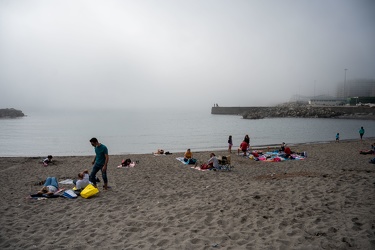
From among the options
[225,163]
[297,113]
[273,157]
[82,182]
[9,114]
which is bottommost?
[273,157]

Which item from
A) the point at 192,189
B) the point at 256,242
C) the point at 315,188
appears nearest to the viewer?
the point at 256,242

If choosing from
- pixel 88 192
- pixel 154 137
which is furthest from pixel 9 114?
pixel 88 192

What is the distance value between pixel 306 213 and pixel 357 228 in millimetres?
1096

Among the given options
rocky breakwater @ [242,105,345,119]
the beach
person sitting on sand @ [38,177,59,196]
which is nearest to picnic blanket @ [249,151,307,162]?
the beach

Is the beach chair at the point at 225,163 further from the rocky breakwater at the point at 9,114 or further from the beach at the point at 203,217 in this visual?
the rocky breakwater at the point at 9,114

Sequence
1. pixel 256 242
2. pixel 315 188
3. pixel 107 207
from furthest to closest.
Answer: pixel 315 188 < pixel 107 207 < pixel 256 242

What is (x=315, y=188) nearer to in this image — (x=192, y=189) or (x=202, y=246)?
(x=192, y=189)

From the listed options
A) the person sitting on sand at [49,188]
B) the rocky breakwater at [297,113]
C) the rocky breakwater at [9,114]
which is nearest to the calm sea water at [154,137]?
the person sitting on sand at [49,188]

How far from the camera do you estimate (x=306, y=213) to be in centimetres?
590

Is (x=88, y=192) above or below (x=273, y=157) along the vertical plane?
above

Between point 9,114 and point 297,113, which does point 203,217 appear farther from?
point 9,114

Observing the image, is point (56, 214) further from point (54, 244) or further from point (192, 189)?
point (192, 189)

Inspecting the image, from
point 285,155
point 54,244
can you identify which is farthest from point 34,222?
point 285,155

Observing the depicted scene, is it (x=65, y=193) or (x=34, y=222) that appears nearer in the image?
(x=34, y=222)
